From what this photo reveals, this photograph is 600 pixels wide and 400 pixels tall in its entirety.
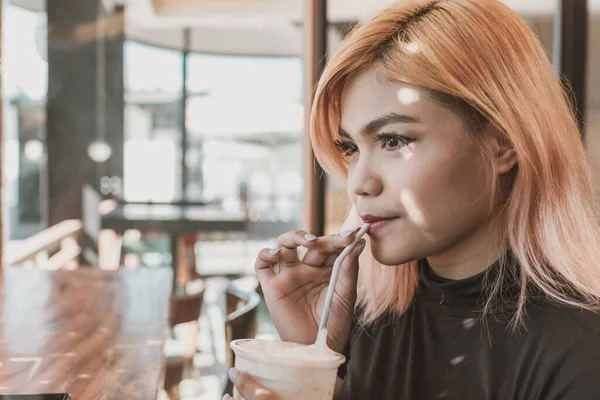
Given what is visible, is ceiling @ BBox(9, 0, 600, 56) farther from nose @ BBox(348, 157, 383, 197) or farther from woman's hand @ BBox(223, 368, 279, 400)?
woman's hand @ BBox(223, 368, 279, 400)

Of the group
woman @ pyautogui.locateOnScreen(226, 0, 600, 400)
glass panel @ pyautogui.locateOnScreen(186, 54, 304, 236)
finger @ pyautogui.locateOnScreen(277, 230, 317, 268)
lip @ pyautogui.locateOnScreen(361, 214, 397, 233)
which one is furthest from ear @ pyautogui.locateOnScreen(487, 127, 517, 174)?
glass panel @ pyautogui.locateOnScreen(186, 54, 304, 236)

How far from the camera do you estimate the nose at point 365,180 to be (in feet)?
3.62

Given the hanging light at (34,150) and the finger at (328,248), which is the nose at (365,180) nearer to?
the finger at (328,248)

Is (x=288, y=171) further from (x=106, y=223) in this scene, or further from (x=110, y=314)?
(x=110, y=314)

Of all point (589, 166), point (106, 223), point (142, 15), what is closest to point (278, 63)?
point (142, 15)

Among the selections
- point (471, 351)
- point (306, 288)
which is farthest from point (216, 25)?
point (471, 351)

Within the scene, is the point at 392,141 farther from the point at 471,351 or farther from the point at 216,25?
the point at 216,25

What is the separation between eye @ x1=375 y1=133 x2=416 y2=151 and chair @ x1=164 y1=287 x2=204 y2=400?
69 cm

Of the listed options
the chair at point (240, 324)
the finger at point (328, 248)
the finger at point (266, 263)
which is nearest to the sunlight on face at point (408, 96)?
the finger at point (328, 248)

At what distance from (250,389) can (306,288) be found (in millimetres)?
428

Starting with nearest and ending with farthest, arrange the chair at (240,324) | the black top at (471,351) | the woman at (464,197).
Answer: the black top at (471,351) < the woman at (464,197) < the chair at (240,324)

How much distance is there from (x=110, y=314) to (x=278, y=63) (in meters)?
3.42

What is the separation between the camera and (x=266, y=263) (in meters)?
1.20

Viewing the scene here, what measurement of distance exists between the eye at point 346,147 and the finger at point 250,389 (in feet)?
1.66
